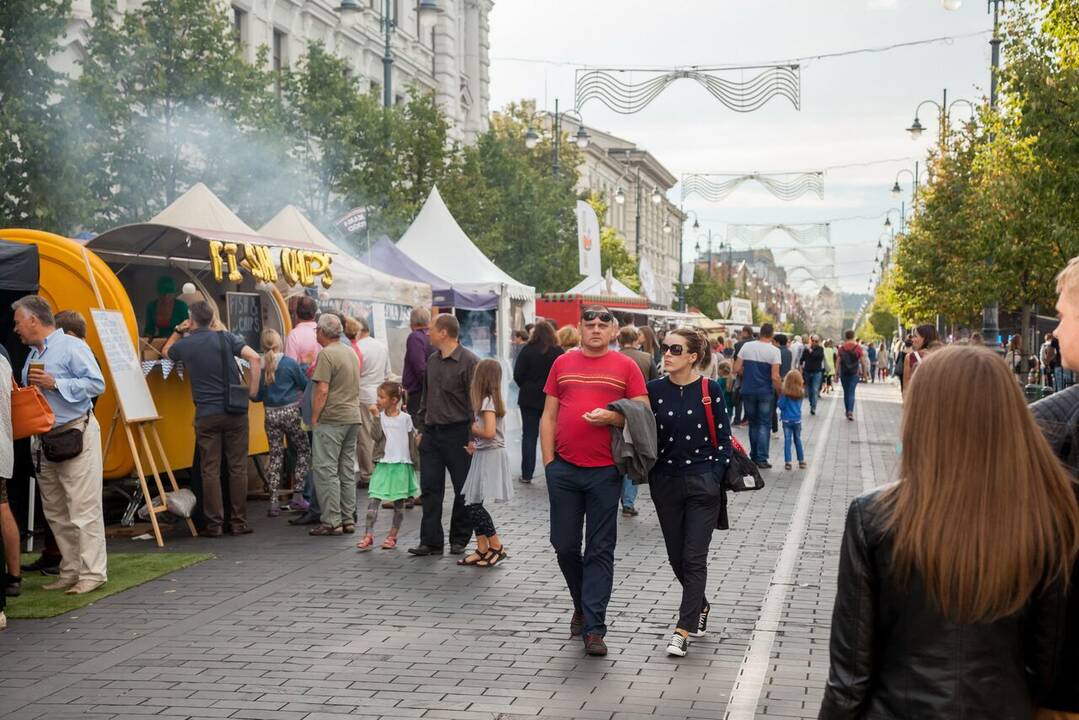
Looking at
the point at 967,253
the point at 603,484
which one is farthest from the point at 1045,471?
the point at 967,253

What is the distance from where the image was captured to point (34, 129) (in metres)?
16.9

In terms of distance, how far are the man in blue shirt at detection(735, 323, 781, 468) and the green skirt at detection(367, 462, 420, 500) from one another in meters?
6.74

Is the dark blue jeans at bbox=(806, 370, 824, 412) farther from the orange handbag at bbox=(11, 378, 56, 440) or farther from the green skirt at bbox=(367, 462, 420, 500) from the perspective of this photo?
the orange handbag at bbox=(11, 378, 56, 440)

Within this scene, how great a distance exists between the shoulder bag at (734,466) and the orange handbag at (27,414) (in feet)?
13.7

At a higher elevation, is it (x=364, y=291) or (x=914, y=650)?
(x=364, y=291)

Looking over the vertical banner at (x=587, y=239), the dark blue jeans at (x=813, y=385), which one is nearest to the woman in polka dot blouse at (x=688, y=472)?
the dark blue jeans at (x=813, y=385)

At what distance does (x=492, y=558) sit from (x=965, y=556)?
7006 millimetres

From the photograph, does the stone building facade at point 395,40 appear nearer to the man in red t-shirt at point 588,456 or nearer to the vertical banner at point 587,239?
the vertical banner at point 587,239

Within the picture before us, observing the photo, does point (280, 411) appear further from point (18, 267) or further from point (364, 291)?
point (364, 291)

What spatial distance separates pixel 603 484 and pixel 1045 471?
429 centimetres

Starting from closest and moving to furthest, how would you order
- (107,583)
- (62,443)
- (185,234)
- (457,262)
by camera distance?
(62,443) → (107,583) → (185,234) → (457,262)

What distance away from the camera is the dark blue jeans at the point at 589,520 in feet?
22.7

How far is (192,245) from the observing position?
13.2 m

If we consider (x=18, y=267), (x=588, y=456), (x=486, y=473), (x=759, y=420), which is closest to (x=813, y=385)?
(x=759, y=420)
